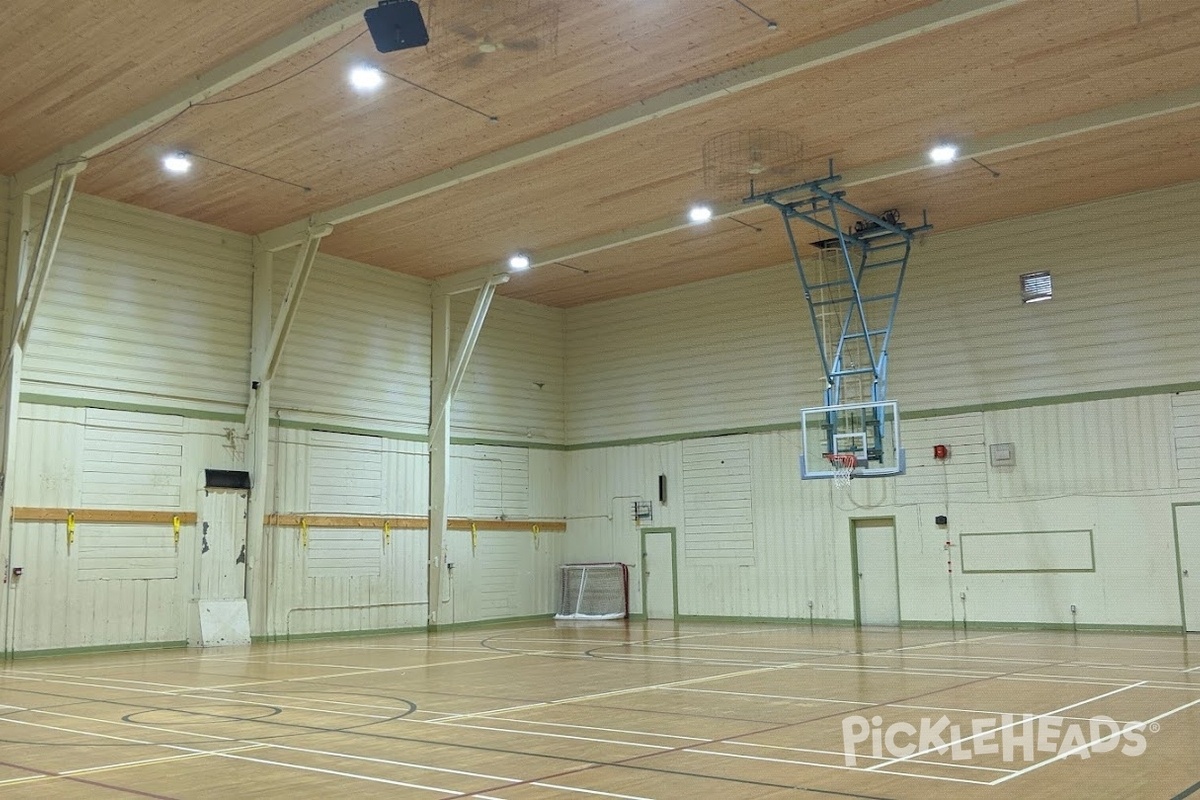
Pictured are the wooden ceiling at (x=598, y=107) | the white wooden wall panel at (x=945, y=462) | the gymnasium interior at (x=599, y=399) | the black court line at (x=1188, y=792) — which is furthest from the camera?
the white wooden wall panel at (x=945, y=462)

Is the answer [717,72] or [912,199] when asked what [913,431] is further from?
[717,72]

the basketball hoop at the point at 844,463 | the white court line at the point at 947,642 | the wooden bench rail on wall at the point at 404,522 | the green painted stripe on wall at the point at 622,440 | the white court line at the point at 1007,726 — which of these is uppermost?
the green painted stripe on wall at the point at 622,440

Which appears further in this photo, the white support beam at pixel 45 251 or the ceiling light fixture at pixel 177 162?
the white support beam at pixel 45 251

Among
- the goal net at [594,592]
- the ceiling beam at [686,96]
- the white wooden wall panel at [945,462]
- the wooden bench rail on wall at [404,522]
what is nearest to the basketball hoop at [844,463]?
the white wooden wall panel at [945,462]

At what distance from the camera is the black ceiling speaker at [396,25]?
1199cm

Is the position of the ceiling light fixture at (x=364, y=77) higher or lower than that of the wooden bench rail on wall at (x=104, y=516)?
higher

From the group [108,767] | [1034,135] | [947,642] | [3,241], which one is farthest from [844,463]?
[3,241]

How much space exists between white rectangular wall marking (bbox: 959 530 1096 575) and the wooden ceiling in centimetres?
658

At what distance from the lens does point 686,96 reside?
52.5 feet

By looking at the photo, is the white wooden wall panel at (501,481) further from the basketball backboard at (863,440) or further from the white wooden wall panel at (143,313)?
the basketball backboard at (863,440)

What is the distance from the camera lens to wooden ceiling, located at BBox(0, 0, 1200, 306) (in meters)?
14.1

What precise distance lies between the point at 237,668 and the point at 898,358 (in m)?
15.1

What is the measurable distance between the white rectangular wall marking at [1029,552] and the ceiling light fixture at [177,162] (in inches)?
658

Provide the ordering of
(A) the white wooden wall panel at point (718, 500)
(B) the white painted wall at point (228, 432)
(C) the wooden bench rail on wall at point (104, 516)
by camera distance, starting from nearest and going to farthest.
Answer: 1. (C) the wooden bench rail on wall at point (104, 516)
2. (B) the white painted wall at point (228, 432)
3. (A) the white wooden wall panel at point (718, 500)
